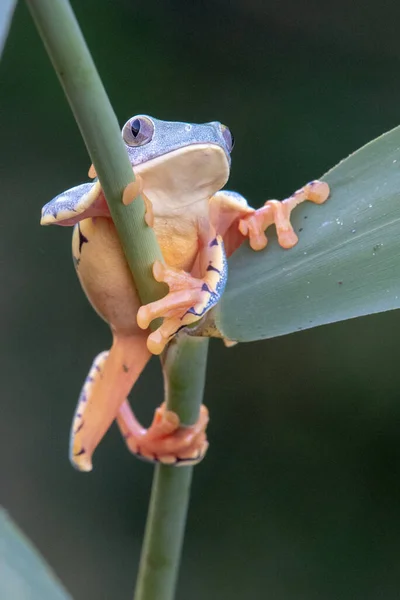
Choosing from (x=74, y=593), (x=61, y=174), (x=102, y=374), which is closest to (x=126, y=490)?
(x=74, y=593)

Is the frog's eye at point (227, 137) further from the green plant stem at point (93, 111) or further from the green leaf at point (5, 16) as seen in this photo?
the green leaf at point (5, 16)

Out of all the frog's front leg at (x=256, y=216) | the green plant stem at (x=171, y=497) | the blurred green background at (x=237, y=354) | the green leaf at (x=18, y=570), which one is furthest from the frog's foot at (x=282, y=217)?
the blurred green background at (x=237, y=354)

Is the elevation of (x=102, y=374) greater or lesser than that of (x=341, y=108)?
lesser

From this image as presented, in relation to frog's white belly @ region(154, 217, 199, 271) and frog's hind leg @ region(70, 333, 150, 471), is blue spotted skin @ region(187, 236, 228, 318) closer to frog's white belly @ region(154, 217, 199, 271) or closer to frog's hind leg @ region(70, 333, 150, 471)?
frog's white belly @ region(154, 217, 199, 271)

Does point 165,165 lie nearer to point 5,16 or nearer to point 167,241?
point 167,241

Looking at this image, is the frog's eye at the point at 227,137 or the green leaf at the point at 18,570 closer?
the green leaf at the point at 18,570

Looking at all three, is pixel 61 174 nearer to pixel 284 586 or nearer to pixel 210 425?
pixel 210 425
